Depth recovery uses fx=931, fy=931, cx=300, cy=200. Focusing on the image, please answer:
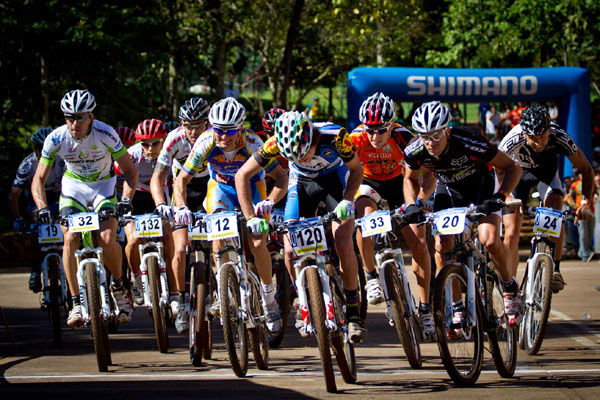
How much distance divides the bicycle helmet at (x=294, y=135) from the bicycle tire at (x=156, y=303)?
2229 mm


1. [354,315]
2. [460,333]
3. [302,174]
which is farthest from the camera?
[302,174]

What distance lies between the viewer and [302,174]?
7863 millimetres

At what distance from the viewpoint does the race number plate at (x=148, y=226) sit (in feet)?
29.0

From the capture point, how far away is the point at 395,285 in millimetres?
7527

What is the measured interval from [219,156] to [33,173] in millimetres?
2928

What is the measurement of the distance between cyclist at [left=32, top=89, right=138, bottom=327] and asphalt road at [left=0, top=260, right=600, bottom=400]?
2.35 feet

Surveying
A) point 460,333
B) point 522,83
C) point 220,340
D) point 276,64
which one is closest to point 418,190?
point 460,333

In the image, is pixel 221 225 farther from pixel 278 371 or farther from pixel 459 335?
pixel 459 335

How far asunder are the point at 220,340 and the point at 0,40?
10793 millimetres

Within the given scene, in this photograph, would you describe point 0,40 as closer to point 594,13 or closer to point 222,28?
point 222,28

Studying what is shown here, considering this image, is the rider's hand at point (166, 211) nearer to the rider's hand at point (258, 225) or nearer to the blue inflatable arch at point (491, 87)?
the rider's hand at point (258, 225)

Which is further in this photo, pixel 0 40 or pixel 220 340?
pixel 0 40

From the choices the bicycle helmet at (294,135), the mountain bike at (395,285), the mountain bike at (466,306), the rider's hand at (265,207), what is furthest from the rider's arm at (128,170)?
the mountain bike at (466,306)

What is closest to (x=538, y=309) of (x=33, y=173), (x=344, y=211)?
(x=344, y=211)
